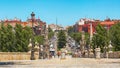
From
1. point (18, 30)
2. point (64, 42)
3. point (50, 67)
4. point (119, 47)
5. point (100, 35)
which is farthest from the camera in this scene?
point (64, 42)

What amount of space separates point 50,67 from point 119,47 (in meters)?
44.2

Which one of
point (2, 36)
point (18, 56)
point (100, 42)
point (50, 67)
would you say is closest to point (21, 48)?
point (2, 36)

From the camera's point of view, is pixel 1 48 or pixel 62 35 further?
pixel 62 35

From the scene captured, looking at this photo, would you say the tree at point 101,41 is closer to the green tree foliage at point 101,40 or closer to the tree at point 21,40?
the green tree foliage at point 101,40

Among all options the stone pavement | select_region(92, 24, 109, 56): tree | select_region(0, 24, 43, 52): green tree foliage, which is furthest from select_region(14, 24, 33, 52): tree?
the stone pavement

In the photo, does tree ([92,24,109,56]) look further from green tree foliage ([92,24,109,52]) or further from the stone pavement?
the stone pavement

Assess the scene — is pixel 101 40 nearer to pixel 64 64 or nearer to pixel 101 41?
pixel 101 41

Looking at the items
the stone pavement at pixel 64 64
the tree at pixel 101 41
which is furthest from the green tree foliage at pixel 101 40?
the stone pavement at pixel 64 64

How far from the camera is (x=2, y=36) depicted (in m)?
73.1

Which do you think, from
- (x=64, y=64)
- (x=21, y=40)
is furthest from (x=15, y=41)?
(x=64, y=64)

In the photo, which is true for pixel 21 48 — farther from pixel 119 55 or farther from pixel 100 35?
pixel 119 55

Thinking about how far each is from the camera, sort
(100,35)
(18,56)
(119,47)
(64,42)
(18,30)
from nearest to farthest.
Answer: (18,56) < (119,47) < (100,35) < (18,30) < (64,42)

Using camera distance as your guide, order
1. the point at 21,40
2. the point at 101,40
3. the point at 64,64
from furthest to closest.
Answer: the point at 21,40 → the point at 101,40 → the point at 64,64

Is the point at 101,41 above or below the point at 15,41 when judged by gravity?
below
